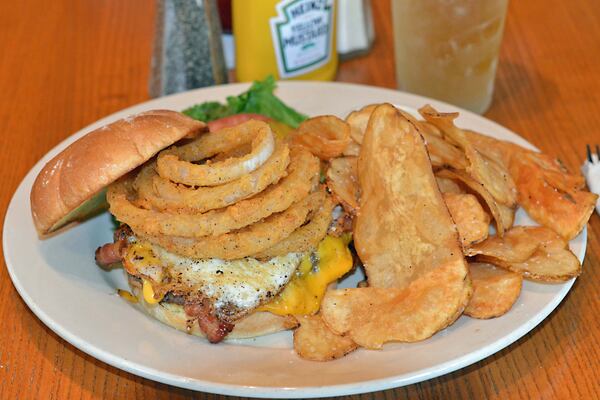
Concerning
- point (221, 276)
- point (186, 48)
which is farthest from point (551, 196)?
point (186, 48)

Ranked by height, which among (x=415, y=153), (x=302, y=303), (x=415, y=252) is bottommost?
(x=302, y=303)

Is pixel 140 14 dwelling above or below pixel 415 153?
below

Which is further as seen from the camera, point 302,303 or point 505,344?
point 302,303

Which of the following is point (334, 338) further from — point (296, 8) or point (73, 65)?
point (73, 65)

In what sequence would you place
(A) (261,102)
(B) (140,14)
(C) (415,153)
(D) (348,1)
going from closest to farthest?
1. (C) (415,153)
2. (A) (261,102)
3. (D) (348,1)
4. (B) (140,14)

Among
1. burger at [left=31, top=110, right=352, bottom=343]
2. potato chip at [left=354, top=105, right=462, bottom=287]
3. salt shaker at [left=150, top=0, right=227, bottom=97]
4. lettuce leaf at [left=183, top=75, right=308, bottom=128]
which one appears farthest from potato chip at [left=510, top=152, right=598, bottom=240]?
salt shaker at [left=150, top=0, right=227, bottom=97]

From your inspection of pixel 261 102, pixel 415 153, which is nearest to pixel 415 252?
pixel 415 153

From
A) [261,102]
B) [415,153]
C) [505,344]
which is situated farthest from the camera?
[261,102]

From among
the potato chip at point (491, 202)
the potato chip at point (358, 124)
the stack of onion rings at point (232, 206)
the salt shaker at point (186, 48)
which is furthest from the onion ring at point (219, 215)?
the salt shaker at point (186, 48)
